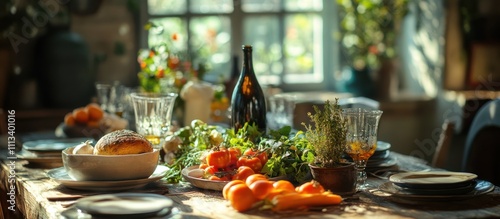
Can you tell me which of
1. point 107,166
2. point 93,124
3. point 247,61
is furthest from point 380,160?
point 93,124

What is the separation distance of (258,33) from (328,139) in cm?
331

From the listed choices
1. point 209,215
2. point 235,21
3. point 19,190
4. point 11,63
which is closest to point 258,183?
point 209,215

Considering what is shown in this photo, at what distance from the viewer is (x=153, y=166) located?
2256 mm

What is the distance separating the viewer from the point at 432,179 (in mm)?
2156

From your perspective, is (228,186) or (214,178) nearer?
(228,186)

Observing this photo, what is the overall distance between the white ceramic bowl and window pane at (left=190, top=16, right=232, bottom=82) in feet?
9.61

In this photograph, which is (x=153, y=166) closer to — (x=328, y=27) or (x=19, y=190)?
(x=19, y=190)

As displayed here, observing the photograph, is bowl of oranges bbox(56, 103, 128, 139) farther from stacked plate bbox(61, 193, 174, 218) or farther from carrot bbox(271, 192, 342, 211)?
carrot bbox(271, 192, 342, 211)

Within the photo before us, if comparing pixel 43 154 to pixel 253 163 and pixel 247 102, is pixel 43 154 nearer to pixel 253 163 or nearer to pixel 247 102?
pixel 247 102

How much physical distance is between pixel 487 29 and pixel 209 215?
361 cm

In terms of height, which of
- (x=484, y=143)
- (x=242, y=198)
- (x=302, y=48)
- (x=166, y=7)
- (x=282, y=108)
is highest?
(x=166, y=7)

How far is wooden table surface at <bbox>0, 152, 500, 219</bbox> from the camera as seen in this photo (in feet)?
6.33

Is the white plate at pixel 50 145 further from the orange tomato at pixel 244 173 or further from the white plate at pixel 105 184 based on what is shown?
the orange tomato at pixel 244 173

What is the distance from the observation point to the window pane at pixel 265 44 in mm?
5363
